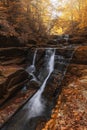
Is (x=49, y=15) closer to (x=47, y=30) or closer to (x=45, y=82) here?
(x=47, y=30)

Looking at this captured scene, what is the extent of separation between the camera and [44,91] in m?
8.17

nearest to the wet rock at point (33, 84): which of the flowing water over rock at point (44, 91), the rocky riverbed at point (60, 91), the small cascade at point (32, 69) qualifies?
the rocky riverbed at point (60, 91)

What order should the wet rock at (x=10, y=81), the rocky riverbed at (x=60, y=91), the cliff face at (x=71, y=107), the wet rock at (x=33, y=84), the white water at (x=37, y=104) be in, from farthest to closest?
the wet rock at (x=33, y=84)
the wet rock at (x=10, y=81)
the white water at (x=37, y=104)
the rocky riverbed at (x=60, y=91)
the cliff face at (x=71, y=107)

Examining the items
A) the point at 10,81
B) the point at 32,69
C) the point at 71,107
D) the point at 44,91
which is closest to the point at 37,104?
the point at 44,91

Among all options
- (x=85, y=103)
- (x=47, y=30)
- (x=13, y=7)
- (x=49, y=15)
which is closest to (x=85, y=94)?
(x=85, y=103)

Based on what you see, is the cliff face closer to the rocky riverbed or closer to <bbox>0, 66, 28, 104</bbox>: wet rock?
the rocky riverbed

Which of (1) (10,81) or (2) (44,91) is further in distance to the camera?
(2) (44,91)

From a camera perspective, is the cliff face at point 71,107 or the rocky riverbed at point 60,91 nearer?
the cliff face at point 71,107

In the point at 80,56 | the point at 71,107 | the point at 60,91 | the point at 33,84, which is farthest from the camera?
the point at 80,56

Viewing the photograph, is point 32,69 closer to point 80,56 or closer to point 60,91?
point 80,56

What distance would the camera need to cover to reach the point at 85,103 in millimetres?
5371

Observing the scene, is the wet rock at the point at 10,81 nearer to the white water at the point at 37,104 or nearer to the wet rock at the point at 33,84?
the wet rock at the point at 33,84

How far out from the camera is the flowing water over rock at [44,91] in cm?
580

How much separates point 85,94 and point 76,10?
60.5 feet
